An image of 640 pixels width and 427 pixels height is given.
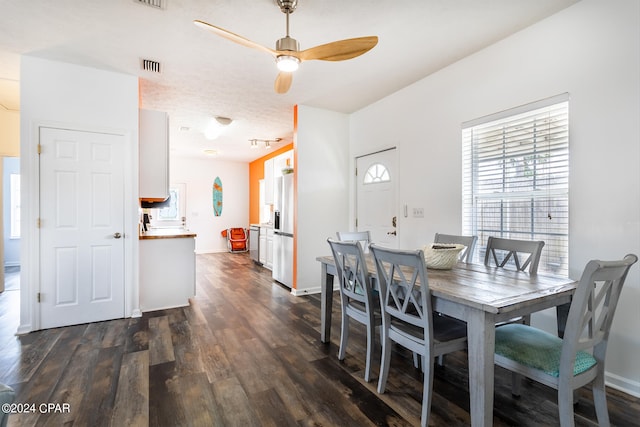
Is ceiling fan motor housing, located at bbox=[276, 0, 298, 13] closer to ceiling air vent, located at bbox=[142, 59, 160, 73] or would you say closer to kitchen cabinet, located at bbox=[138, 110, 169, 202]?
ceiling air vent, located at bbox=[142, 59, 160, 73]

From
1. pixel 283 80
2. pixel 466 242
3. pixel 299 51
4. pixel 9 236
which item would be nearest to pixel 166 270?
pixel 283 80

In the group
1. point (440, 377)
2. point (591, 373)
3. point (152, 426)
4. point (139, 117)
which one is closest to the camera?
point (591, 373)

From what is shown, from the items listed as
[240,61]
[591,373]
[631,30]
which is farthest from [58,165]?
[631,30]

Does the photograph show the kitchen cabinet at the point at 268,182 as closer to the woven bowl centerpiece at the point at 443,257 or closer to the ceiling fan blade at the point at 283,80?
the ceiling fan blade at the point at 283,80

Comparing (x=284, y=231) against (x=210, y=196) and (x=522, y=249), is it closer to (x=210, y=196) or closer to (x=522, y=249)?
(x=522, y=249)

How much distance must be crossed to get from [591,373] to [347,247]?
145cm

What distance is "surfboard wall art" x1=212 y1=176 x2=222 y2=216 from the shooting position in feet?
28.3

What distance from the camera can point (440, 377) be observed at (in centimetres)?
215

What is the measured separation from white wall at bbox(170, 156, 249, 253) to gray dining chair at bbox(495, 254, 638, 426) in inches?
314

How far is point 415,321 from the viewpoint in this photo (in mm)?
1711

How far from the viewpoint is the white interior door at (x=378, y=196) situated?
3.97 metres

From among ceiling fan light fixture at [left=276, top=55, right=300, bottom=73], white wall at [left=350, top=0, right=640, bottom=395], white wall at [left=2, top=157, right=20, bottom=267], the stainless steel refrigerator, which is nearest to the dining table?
white wall at [left=350, top=0, right=640, bottom=395]

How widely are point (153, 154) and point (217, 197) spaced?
17.0 feet

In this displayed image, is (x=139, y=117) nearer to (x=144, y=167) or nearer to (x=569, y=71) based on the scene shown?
(x=144, y=167)
